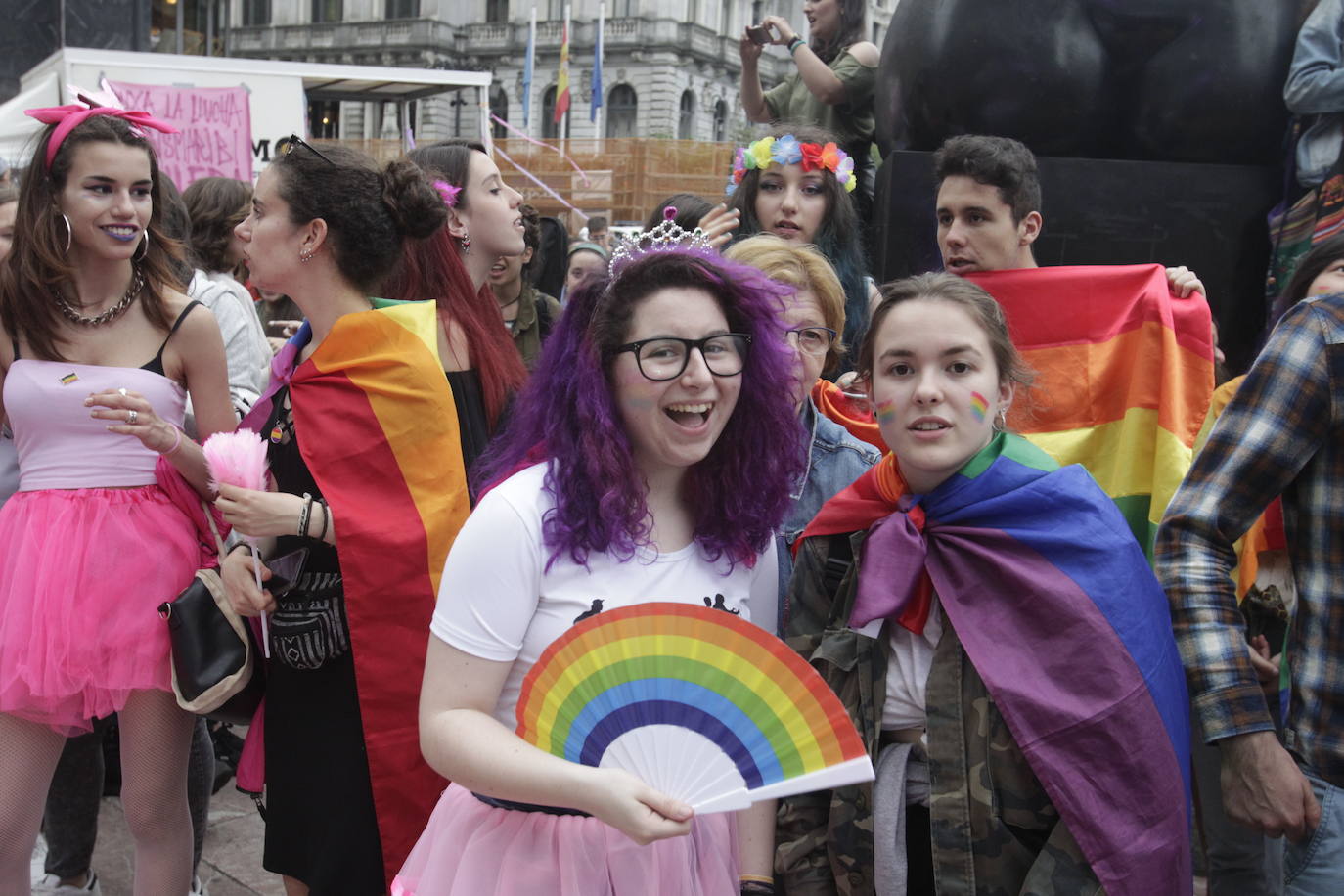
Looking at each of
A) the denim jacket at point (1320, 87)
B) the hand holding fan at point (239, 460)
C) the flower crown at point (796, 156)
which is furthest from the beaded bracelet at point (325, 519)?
the denim jacket at point (1320, 87)

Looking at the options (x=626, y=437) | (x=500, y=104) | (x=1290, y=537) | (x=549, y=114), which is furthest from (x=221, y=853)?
(x=500, y=104)

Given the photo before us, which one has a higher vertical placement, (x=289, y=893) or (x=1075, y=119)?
(x=1075, y=119)

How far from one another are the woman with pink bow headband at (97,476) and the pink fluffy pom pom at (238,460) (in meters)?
0.44

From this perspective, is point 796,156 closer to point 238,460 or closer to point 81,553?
point 238,460

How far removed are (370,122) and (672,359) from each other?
212ft

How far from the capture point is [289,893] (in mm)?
2910

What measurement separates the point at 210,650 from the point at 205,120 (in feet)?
29.1

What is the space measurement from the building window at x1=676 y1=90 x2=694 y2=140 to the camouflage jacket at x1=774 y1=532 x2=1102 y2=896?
6271 cm

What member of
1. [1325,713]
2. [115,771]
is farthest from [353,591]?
[115,771]

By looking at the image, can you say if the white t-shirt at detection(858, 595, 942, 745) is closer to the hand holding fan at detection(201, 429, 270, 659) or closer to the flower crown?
the hand holding fan at detection(201, 429, 270, 659)

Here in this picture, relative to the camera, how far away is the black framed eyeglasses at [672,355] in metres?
2.11

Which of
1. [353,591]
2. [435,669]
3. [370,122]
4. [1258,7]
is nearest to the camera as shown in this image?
[435,669]

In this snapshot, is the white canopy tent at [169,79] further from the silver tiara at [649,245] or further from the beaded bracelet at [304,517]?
the silver tiara at [649,245]

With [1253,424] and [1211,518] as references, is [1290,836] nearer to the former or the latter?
[1211,518]
